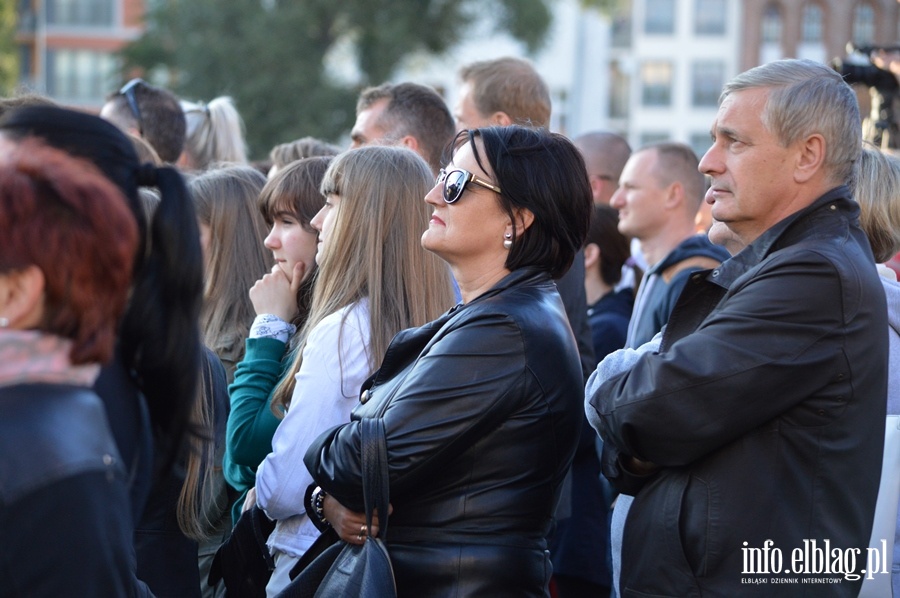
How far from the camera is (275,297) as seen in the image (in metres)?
4.02

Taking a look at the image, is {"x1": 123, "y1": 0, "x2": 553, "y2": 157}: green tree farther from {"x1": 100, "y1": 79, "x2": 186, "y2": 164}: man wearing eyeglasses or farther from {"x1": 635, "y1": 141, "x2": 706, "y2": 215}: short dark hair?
{"x1": 635, "y1": 141, "x2": 706, "y2": 215}: short dark hair

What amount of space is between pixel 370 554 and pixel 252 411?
1000mm

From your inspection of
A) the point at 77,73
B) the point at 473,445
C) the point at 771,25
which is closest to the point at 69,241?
the point at 473,445

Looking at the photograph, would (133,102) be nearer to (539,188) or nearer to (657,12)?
(539,188)

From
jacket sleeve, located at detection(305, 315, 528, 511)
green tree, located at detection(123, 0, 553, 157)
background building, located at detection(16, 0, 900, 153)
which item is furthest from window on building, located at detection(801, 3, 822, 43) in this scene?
jacket sleeve, located at detection(305, 315, 528, 511)

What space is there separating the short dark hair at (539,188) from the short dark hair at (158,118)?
3.72 metres

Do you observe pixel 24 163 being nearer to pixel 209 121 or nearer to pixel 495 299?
pixel 495 299

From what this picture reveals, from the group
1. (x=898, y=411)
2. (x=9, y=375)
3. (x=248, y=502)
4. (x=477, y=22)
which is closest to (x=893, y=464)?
(x=898, y=411)

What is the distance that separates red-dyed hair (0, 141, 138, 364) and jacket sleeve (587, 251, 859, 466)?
1.40 m

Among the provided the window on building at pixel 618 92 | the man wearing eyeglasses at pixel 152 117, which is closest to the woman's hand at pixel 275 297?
the man wearing eyeglasses at pixel 152 117

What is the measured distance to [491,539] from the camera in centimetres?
288

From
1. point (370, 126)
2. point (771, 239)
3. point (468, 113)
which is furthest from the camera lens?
A: point (468, 113)

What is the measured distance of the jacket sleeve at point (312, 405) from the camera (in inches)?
134

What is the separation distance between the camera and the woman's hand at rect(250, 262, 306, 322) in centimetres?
399
